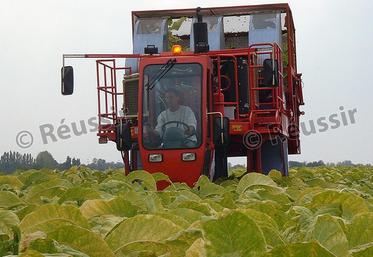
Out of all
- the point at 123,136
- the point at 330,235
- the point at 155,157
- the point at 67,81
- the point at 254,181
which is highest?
the point at 67,81

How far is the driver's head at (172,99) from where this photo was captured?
8.53m

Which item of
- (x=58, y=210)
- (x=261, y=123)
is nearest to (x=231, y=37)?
(x=261, y=123)

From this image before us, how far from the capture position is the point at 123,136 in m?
8.95

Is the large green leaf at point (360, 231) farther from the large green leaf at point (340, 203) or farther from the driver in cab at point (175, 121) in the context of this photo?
the driver in cab at point (175, 121)

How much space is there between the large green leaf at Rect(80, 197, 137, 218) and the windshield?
612 cm

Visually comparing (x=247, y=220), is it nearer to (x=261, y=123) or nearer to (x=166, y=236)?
(x=166, y=236)

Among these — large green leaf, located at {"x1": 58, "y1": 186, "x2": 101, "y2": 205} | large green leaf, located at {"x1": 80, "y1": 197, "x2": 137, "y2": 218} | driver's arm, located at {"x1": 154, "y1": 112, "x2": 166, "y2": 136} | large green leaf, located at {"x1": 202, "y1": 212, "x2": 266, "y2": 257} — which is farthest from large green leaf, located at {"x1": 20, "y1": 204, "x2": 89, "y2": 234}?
driver's arm, located at {"x1": 154, "y1": 112, "x2": 166, "y2": 136}

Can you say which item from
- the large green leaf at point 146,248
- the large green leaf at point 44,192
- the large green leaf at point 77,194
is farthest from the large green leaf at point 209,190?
the large green leaf at point 146,248

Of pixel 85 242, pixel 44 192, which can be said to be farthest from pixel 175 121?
pixel 85 242

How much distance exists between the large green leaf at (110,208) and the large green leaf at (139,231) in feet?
2.15

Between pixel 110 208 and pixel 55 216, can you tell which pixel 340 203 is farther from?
pixel 55 216

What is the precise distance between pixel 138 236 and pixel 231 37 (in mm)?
9687

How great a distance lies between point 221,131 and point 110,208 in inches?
238

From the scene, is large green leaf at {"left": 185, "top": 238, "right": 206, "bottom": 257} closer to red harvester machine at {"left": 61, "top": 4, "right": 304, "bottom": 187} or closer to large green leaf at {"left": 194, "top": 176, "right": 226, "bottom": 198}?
large green leaf at {"left": 194, "top": 176, "right": 226, "bottom": 198}
